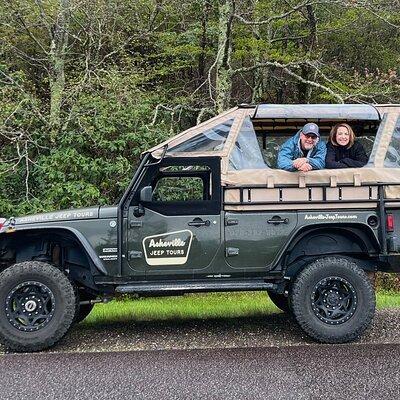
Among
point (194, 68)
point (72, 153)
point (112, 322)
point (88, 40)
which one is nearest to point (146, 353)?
point (112, 322)

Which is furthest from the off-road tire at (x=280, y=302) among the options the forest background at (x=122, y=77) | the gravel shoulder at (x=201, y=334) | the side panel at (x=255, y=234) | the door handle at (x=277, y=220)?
the forest background at (x=122, y=77)

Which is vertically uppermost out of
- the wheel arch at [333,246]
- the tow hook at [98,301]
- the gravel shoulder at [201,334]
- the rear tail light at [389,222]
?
the rear tail light at [389,222]

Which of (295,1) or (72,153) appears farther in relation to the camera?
(295,1)

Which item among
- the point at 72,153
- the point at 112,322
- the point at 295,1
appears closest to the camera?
the point at 112,322

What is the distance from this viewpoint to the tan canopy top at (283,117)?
565 cm

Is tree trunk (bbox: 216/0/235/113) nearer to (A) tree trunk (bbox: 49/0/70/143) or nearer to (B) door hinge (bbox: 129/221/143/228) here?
(A) tree trunk (bbox: 49/0/70/143)

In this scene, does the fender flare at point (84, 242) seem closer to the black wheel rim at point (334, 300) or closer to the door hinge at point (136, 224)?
the door hinge at point (136, 224)

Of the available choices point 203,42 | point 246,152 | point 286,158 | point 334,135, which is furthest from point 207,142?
point 203,42

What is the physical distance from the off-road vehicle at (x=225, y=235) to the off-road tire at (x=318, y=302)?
0.01 m

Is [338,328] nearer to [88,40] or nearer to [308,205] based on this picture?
[308,205]

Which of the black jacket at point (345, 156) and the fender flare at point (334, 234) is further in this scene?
the black jacket at point (345, 156)

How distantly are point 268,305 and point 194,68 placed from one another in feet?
33.7

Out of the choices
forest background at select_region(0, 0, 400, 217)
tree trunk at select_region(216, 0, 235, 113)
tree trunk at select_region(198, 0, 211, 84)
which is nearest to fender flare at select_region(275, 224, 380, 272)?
forest background at select_region(0, 0, 400, 217)

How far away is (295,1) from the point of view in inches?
599
